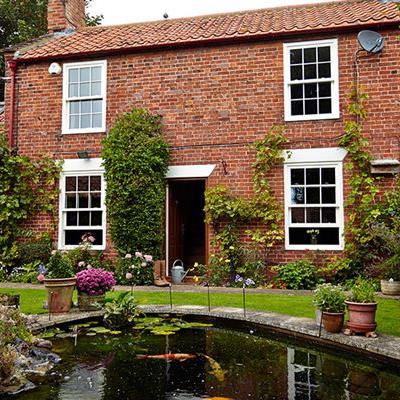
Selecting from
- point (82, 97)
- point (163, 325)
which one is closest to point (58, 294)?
point (163, 325)

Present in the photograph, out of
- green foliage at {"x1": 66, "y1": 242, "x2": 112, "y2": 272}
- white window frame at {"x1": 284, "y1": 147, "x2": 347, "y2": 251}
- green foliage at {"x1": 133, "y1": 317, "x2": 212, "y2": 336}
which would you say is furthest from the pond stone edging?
green foliage at {"x1": 66, "y1": 242, "x2": 112, "y2": 272}

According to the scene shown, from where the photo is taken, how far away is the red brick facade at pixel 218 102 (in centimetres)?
1115

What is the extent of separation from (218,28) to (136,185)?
195 inches

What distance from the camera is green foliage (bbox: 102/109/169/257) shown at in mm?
11672

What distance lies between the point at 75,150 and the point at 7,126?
222 cm

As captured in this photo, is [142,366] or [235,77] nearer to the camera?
[142,366]

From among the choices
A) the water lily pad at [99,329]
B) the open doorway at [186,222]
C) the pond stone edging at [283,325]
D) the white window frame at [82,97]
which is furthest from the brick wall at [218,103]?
the water lily pad at [99,329]

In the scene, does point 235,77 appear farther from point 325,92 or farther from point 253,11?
point 253,11

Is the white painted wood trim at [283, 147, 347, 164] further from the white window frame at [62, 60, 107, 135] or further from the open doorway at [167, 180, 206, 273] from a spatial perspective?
the white window frame at [62, 60, 107, 135]

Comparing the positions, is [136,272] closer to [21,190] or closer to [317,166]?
[21,190]

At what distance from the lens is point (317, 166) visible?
1134 centimetres

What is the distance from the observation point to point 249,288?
10.9 meters

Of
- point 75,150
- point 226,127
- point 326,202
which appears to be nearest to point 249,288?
point 326,202

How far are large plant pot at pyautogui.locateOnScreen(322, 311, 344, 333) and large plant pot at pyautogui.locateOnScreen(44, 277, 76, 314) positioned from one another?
3.90 meters
